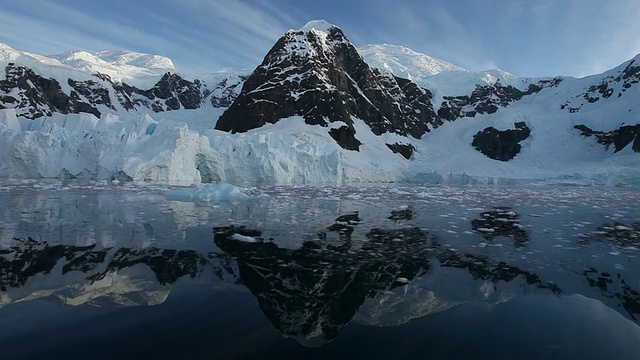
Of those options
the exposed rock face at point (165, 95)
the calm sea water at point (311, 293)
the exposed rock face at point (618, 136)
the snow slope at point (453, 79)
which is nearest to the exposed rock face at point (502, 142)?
the exposed rock face at point (618, 136)

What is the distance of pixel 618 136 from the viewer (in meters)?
72.3

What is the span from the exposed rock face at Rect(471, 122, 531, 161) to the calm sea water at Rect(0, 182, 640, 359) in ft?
254

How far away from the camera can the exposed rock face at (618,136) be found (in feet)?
227

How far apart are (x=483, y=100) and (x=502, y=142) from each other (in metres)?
26.6

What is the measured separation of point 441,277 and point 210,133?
35.8 metres

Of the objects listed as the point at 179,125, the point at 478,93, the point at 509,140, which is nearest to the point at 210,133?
the point at 179,125

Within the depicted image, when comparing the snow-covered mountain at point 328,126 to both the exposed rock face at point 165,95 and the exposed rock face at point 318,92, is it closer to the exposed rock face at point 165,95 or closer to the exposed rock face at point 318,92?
the exposed rock face at point 318,92

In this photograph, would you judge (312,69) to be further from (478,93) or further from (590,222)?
(590,222)

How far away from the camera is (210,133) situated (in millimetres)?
38250

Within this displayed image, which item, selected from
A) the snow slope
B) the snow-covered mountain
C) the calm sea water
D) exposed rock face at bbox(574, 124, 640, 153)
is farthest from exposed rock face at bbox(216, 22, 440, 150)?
the calm sea water

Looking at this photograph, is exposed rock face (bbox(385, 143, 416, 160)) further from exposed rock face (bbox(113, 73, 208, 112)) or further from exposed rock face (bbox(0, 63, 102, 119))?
exposed rock face (bbox(113, 73, 208, 112))

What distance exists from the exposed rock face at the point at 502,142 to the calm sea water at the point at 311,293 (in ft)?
254

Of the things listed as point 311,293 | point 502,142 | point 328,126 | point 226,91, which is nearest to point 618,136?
point 502,142

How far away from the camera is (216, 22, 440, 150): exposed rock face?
2717 inches
